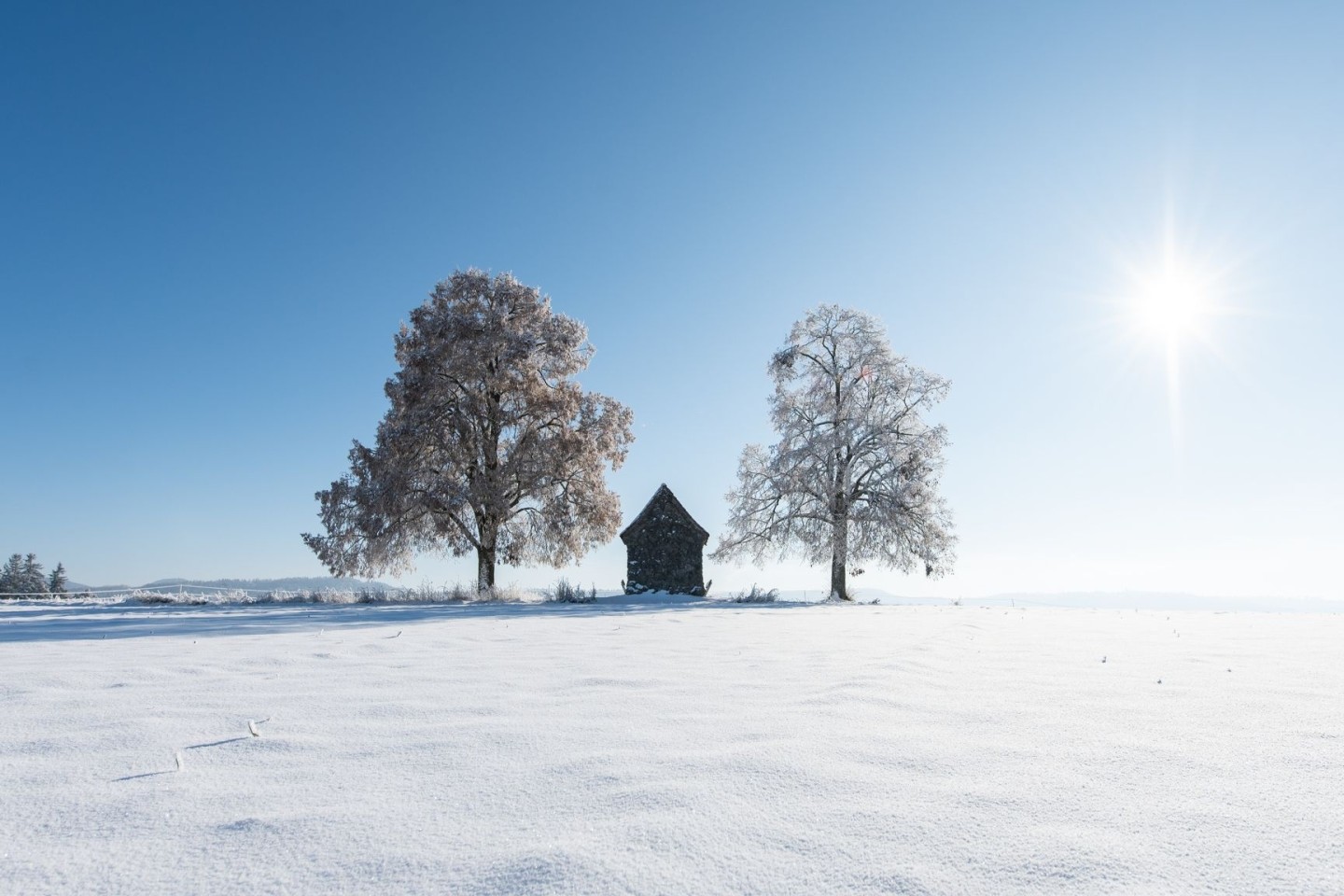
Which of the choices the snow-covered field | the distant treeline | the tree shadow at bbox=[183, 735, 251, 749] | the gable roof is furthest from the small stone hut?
the distant treeline

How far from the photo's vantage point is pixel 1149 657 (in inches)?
209

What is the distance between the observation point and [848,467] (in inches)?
873

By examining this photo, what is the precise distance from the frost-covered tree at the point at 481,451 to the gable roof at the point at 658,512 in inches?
46.3

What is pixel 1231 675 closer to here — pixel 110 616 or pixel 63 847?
pixel 63 847

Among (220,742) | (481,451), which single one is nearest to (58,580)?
(481,451)

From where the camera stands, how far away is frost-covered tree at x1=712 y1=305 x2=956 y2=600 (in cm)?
2119

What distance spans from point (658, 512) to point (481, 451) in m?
6.28

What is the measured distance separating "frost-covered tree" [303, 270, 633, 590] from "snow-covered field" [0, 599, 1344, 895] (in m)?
16.4

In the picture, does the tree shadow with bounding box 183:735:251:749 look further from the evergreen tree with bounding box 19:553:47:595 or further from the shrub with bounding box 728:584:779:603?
the evergreen tree with bounding box 19:553:47:595

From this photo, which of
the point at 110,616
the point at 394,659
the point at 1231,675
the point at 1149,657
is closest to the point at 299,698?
the point at 394,659

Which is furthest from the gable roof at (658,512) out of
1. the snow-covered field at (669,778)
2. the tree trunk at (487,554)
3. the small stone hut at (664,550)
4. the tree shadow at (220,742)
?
the tree shadow at (220,742)

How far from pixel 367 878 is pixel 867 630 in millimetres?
7287

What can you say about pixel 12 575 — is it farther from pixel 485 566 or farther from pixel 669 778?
pixel 669 778

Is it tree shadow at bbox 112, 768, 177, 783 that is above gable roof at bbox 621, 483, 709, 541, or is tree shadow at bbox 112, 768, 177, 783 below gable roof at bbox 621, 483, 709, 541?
below
